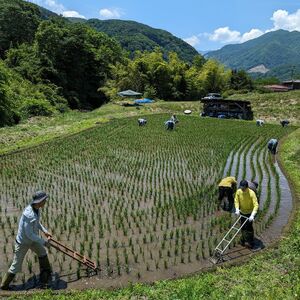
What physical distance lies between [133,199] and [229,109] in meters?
26.7

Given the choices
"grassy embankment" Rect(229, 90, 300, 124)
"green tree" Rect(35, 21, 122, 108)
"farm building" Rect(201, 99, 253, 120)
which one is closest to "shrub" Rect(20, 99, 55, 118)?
"green tree" Rect(35, 21, 122, 108)

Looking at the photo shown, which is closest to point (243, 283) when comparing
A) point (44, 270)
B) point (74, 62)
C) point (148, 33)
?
point (44, 270)

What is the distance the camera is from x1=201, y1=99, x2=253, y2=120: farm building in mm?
35344

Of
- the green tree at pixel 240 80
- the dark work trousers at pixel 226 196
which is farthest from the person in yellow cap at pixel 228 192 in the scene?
the green tree at pixel 240 80

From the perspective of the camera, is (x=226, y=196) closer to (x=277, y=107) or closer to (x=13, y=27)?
(x=277, y=107)

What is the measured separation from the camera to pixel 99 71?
53.8 metres

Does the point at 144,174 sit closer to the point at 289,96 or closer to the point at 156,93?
the point at 289,96

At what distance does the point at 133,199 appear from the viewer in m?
10.8

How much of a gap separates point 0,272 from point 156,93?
44.0m

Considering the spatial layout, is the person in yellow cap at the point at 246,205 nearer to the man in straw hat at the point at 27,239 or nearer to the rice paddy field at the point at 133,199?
the rice paddy field at the point at 133,199

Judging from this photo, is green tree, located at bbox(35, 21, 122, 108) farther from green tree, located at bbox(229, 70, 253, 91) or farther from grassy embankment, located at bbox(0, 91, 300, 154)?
green tree, located at bbox(229, 70, 253, 91)

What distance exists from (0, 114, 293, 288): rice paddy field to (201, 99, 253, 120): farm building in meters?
14.2

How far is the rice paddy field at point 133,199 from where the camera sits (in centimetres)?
704

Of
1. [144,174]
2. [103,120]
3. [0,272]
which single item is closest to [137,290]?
[0,272]
